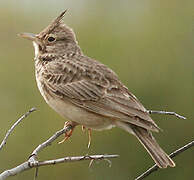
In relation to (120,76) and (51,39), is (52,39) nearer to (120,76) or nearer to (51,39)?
(51,39)

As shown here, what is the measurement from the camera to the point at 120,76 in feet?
31.5

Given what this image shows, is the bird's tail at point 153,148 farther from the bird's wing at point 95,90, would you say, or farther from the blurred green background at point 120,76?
the blurred green background at point 120,76

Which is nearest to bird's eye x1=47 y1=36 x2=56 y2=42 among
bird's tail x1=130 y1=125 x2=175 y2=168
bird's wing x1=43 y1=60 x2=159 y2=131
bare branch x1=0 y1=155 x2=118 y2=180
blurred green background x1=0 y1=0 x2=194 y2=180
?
bird's wing x1=43 y1=60 x2=159 y2=131

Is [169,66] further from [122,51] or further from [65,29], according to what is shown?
[65,29]

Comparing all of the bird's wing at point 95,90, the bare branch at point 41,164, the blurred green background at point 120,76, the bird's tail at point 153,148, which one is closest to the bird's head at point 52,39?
the bird's wing at point 95,90

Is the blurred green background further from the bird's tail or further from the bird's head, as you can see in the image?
the bird's tail

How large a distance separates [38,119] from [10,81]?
104 cm

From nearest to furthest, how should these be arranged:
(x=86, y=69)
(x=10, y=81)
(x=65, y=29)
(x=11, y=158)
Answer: (x=86, y=69)
(x=65, y=29)
(x=11, y=158)
(x=10, y=81)

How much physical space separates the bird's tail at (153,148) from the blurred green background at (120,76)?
10.2 ft

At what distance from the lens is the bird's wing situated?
19.1 feet

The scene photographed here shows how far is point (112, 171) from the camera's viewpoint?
8.94 meters

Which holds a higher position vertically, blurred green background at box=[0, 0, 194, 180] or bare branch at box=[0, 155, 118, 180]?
bare branch at box=[0, 155, 118, 180]

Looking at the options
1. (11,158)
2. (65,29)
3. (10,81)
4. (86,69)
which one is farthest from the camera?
(10,81)

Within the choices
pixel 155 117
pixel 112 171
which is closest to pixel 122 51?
pixel 155 117
